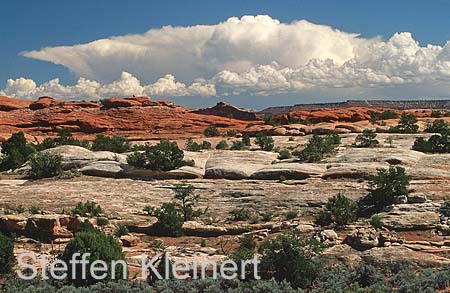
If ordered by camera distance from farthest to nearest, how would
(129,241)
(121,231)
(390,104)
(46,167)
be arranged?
(390,104)
(46,167)
(121,231)
(129,241)

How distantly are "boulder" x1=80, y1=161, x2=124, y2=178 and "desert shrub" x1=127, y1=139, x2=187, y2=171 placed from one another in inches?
30.0

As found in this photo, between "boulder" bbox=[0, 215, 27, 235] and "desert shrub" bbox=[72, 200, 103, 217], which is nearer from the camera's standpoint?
"boulder" bbox=[0, 215, 27, 235]

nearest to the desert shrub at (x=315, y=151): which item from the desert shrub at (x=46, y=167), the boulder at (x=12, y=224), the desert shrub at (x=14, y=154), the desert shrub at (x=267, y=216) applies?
the desert shrub at (x=267, y=216)

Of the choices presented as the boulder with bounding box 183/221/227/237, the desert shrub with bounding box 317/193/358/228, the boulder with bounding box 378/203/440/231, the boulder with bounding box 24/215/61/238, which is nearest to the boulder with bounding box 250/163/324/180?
the desert shrub with bounding box 317/193/358/228

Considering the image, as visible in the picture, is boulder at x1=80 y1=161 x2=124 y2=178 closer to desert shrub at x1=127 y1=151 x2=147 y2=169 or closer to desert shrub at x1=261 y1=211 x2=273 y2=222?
desert shrub at x1=127 y1=151 x2=147 y2=169

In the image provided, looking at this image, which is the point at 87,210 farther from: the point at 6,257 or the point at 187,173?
the point at 187,173

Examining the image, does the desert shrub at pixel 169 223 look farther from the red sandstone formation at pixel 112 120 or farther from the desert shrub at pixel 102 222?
the red sandstone formation at pixel 112 120

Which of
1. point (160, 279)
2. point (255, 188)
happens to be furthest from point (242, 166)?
point (160, 279)

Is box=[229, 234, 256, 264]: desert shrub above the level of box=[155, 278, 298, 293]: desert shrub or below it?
above

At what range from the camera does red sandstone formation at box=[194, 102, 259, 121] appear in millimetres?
79812

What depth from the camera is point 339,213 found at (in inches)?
562

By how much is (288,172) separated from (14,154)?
13010 mm

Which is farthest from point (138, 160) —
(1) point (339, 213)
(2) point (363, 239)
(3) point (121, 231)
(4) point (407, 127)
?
(4) point (407, 127)

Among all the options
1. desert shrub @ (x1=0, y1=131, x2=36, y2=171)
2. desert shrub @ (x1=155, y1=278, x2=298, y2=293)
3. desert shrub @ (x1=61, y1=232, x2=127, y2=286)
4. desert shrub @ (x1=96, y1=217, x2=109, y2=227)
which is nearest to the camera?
desert shrub @ (x1=155, y1=278, x2=298, y2=293)
